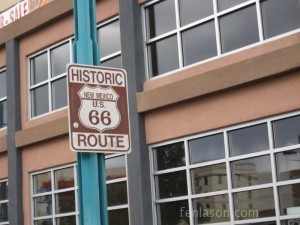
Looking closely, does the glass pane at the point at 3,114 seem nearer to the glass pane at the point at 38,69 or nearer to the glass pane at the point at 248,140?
the glass pane at the point at 38,69

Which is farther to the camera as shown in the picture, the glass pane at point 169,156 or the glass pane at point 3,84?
the glass pane at point 3,84

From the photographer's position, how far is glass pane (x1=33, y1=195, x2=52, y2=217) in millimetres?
14461

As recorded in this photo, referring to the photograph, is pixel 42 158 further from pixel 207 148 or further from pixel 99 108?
pixel 99 108

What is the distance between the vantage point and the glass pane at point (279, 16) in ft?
33.2

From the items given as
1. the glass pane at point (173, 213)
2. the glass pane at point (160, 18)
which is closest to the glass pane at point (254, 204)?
the glass pane at point (173, 213)

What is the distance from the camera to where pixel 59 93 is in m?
14.7

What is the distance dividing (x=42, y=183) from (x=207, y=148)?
5.17 meters

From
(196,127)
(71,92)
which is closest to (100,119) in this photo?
(71,92)

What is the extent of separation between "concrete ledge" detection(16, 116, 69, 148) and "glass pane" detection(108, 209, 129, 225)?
2070mm

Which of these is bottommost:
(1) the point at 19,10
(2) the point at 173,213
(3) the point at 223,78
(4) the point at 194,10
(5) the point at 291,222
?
(5) the point at 291,222

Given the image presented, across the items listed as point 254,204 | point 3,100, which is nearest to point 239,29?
point 254,204

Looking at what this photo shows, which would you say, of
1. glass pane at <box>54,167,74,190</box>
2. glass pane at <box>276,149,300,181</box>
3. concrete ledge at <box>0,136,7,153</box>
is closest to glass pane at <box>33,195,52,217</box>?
glass pane at <box>54,167,74,190</box>

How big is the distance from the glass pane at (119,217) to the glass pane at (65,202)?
1.31 m

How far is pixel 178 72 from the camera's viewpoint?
11.8 meters
